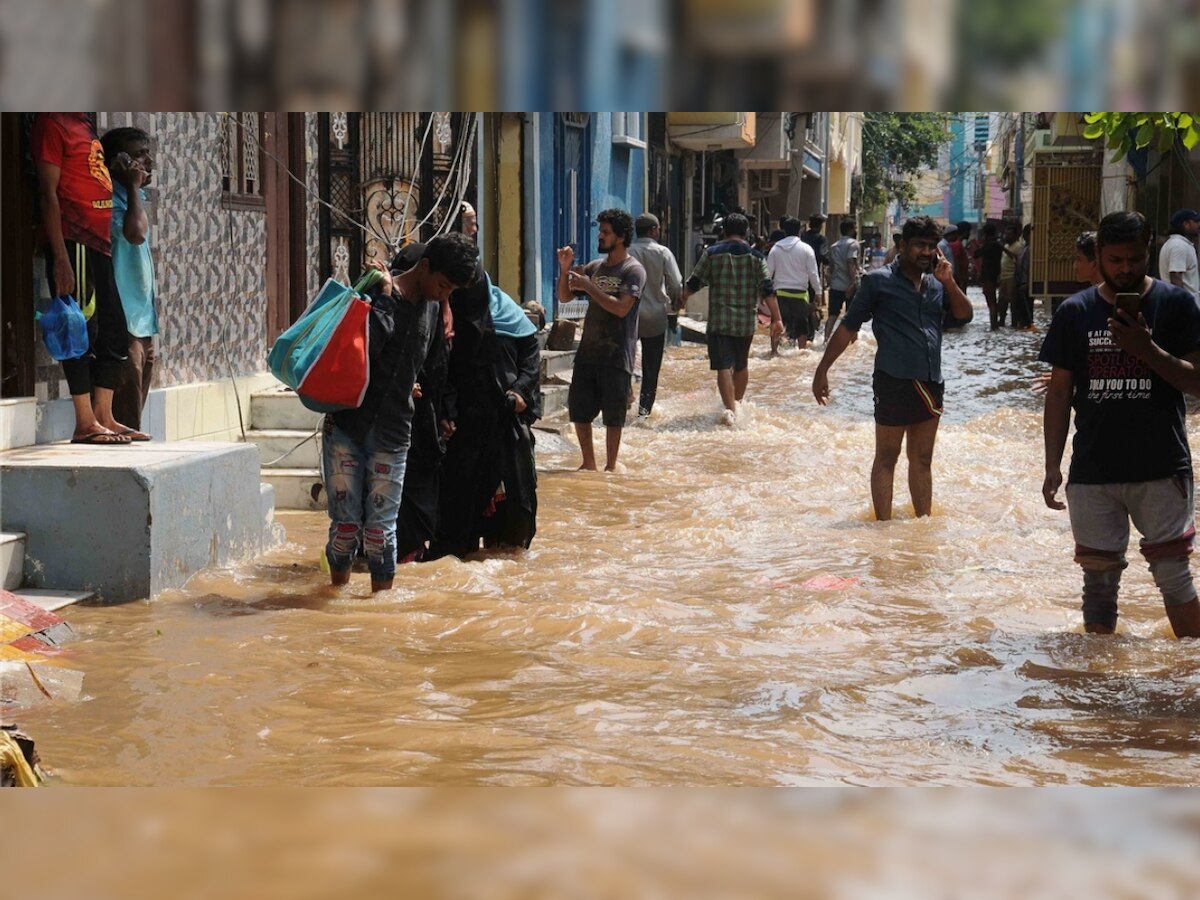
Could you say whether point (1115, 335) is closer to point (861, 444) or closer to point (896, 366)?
point (896, 366)

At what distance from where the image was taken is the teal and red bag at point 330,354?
21.8 ft

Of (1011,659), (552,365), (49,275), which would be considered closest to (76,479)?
(49,275)

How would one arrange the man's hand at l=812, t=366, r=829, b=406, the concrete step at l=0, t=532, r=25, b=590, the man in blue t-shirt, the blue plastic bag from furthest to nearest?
the man's hand at l=812, t=366, r=829, b=406 → the blue plastic bag → the concrete step at l=0, t=532, r=25, b=590 → the man in blue t-shirt

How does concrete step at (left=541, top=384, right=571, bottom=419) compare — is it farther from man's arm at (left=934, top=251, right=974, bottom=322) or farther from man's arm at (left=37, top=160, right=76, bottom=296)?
man's arm at (left=37, top=160, right=76, bottom=296)

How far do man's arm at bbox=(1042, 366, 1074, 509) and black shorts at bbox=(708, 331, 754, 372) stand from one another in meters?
8.21

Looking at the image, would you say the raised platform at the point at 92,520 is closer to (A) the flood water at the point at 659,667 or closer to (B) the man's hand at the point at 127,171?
(A) the flood water at the point at 659,667

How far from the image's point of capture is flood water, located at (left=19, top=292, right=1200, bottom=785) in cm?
497

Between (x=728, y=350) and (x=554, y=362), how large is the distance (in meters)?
2.26

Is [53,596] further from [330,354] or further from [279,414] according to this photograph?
[279,414]

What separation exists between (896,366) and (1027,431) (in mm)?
6632

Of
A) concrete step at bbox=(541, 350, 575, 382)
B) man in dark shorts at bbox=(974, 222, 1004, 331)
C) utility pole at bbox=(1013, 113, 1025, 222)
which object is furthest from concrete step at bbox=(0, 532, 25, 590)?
utility pole at bbox=(1013, 113, 1025, 222)

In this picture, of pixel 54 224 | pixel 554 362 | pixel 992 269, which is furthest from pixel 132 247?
pixel 992 269

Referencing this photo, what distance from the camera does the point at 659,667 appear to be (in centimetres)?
627

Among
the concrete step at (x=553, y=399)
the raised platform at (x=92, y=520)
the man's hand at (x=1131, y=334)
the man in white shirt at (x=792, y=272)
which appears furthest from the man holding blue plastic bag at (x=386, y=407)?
the man in white shirt at (x=792, y=272)
